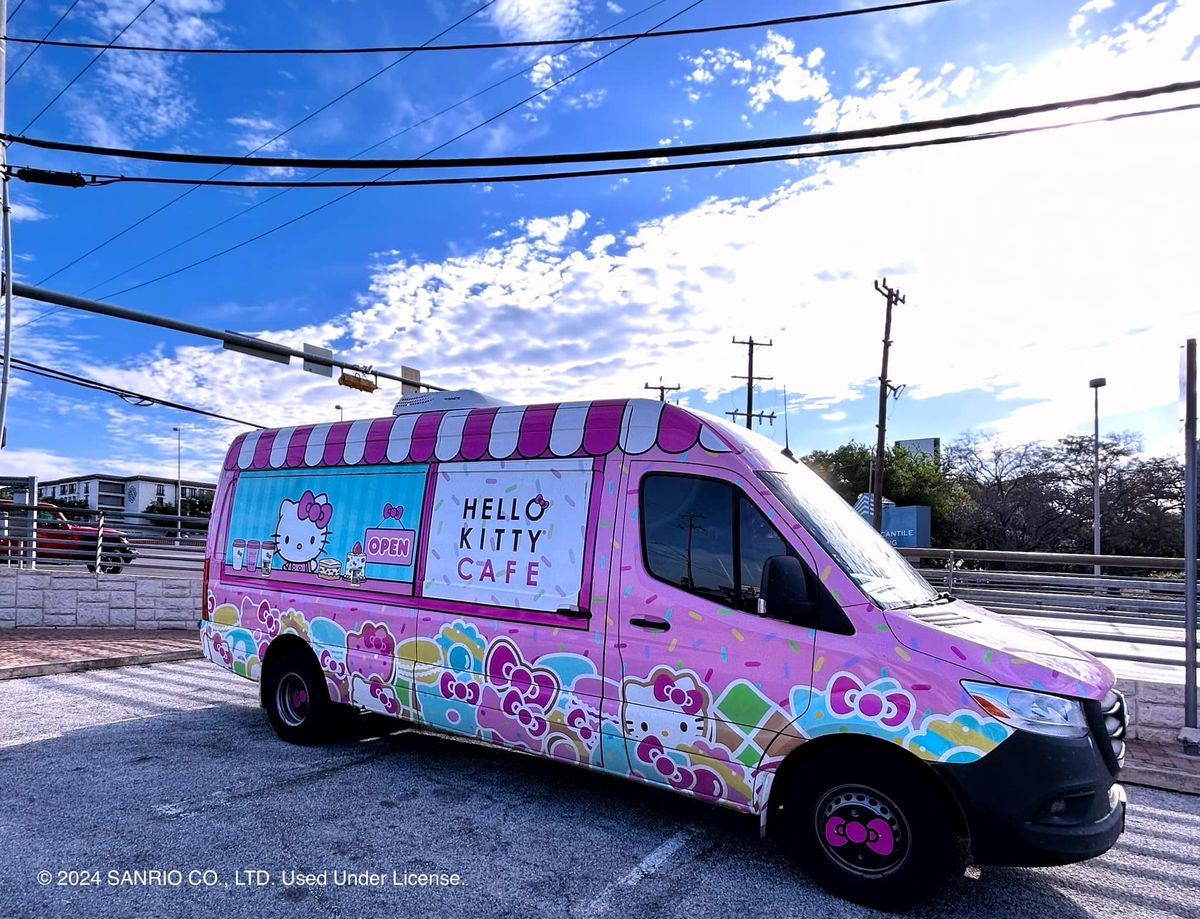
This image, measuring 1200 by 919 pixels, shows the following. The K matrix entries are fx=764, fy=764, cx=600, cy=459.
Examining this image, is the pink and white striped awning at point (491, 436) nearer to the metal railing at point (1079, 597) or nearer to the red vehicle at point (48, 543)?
the metal railing at point (1079, 597)

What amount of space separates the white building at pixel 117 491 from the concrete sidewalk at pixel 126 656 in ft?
253

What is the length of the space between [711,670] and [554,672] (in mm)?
1063

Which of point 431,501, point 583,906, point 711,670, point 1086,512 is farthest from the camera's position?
point 1086,512

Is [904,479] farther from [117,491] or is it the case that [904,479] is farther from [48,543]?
[117,491]

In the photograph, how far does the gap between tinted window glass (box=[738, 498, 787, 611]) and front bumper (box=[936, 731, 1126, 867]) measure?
117cm

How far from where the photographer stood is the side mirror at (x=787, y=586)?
12.1ft

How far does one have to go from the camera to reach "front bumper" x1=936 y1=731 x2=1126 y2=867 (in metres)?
Result: 3.28

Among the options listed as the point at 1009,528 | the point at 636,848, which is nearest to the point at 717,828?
the point at 636,848

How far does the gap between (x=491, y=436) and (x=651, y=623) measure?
1797mm

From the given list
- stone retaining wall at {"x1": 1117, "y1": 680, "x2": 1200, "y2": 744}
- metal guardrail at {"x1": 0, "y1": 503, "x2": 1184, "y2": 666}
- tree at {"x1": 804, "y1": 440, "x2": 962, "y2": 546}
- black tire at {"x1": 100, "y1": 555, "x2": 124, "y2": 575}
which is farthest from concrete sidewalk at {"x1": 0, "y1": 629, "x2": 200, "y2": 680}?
tree at {"x1": 804, "y1": 440, "x2": 962, "y2": 546}

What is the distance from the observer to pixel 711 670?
3990 millimetres

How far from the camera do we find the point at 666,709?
4.14 meters

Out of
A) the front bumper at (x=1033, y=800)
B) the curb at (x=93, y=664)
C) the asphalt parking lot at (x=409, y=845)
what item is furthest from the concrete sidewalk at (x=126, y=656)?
the front bumper at (x=1033, y=800)

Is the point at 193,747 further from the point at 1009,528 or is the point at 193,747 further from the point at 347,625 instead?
the point at 1009,528
